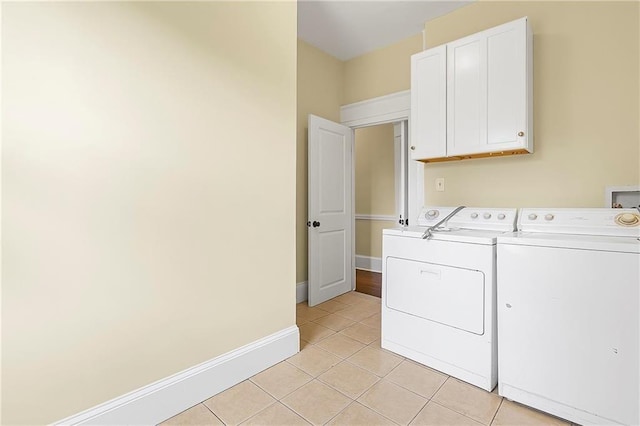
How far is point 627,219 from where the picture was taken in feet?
5.32

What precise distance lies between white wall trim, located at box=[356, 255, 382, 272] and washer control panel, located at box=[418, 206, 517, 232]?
2.32m

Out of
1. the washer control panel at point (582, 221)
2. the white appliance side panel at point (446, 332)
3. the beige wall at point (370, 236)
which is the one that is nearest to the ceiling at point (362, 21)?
the washer control panel at point (582, 221)

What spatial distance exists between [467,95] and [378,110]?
4.07ft

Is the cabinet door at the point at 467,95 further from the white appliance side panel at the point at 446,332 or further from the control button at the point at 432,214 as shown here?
the white appliance side panel at the point at 446,332

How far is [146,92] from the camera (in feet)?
4.78

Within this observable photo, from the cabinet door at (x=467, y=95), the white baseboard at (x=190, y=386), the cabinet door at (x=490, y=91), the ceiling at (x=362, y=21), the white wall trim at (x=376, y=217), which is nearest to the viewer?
the white baseboard at (x=190, y=386)

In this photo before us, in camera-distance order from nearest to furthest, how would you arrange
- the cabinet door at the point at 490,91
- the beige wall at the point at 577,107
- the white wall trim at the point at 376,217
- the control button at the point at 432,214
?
the beige wall at the point at 577,107 → the cabinet door at the point at 490,91 → the control button at the point at 432,214 → the white wall trim at the point at 376,217

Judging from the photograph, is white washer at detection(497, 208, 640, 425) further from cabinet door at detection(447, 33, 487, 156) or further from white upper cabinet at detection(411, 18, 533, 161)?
cabinet door at detection(447, 33, 487, 156)

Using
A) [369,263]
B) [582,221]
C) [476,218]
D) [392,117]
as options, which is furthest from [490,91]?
[369,263]

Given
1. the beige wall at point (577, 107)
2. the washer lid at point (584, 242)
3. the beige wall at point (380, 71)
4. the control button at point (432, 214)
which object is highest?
the beige wall at point (380, 71)

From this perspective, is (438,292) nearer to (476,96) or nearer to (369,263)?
(476,96)

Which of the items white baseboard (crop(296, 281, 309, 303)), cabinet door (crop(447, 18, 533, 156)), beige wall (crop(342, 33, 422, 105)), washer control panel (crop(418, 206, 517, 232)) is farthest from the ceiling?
white baseboard (crop(296, 281, 309, 303))

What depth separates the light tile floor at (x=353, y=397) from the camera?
153cm

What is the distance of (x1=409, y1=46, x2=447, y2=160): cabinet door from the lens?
7.99 ft
